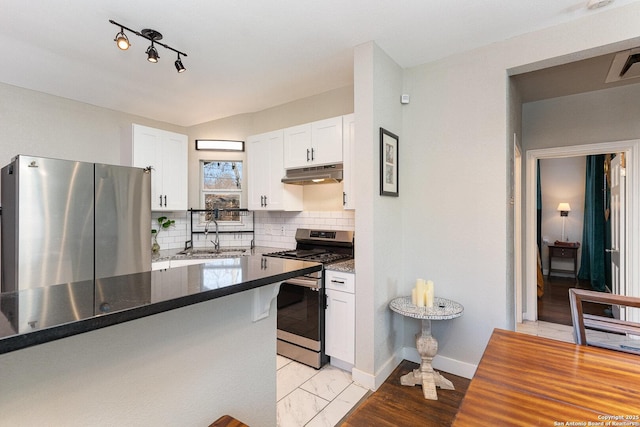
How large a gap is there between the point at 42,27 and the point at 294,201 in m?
2.53

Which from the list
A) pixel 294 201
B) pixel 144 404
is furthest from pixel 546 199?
pixel 144 404

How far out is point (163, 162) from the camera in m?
3.71

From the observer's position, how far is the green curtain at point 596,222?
5.34 metres

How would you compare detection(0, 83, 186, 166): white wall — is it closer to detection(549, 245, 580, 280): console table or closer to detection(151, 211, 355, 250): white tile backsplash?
detection(151, 211, 355, 250): white tile backsplash

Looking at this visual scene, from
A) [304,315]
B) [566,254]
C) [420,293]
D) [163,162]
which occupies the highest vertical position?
[163,162]

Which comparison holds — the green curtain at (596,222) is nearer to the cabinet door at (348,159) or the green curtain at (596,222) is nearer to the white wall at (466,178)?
the white wall at (466,178)

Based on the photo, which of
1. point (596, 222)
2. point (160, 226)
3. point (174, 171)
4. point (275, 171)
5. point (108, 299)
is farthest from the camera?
point (596, 222)

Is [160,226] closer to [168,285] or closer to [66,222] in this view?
[66,222]

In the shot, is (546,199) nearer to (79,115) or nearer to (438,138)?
(438,138)

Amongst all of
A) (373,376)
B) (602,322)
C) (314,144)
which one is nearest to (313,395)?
(373,376)

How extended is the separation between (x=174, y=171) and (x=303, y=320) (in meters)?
2.46

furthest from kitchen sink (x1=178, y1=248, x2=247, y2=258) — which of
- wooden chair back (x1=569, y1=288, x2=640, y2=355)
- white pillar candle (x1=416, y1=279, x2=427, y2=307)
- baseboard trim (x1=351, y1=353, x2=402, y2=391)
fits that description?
wooden chair back (x1=569, y1=288, x2=640, y2=355)

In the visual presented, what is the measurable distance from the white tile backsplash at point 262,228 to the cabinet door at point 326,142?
0.70 meters

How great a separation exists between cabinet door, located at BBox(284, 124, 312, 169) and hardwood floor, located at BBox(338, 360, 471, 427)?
2.19 m
